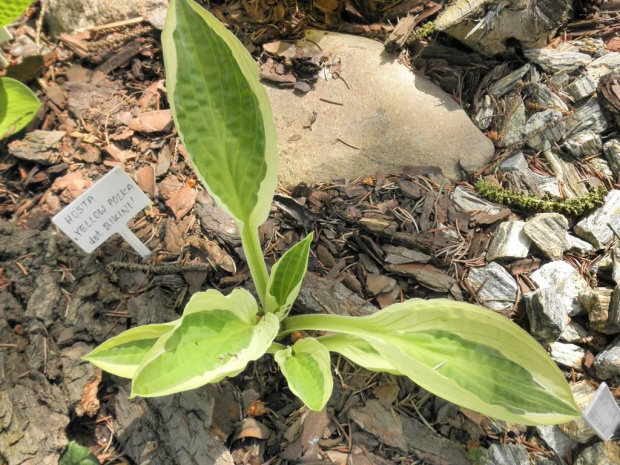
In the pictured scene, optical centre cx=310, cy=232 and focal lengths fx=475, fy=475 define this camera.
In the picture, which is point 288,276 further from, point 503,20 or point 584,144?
point 503,20

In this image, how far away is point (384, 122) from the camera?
6.10 feet

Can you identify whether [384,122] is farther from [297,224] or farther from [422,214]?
[297,224]

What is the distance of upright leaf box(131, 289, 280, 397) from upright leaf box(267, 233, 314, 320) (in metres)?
0.08

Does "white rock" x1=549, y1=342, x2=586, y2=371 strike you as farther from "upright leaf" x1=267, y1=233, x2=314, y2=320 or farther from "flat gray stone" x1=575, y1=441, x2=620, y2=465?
"upright leaf" x1=267, y1=233, x2=314, y2=320

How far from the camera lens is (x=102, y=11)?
1958mm

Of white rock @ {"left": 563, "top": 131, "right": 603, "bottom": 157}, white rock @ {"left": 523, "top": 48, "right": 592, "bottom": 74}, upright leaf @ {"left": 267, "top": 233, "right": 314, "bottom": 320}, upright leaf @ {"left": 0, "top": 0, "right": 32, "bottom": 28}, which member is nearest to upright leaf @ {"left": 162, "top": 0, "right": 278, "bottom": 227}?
upright leaf @ {"left": 267, "top": 233, "right": 314, "bottom": 320}

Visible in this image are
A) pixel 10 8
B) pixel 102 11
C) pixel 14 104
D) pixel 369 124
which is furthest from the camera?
pixel 102 11

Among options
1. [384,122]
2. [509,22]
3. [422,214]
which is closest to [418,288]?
[422,214]

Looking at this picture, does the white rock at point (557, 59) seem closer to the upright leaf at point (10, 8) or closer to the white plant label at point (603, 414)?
the white plant label at point (603, 414)

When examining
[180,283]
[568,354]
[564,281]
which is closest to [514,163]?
[564,281]

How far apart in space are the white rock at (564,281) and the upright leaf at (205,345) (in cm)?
90

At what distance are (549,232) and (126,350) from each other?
1.32 metres

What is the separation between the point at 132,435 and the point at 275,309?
0.50 m

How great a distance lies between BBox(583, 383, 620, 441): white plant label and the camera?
115 centimetres
